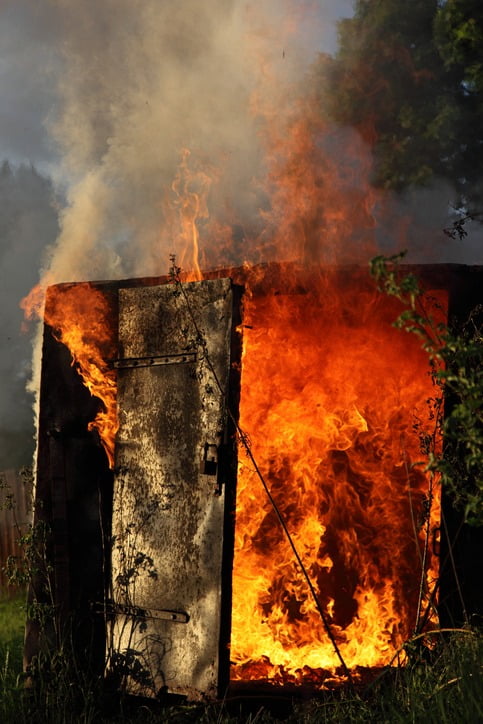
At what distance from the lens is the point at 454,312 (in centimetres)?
618

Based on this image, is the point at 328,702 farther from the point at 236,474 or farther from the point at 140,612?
the point at 236,474

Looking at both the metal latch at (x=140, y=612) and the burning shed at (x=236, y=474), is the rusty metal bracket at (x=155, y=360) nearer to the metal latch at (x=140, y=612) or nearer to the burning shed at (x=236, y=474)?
the burning shed at (x=236, y=474)

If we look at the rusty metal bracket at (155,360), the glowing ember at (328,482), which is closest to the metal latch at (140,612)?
the glowing ember at (328,482)

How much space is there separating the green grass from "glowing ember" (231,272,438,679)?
112cm

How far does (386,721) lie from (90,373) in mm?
3744

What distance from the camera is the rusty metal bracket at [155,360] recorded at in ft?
19.4

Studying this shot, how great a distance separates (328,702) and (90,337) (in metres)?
3.55

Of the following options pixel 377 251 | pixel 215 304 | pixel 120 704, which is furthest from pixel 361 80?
pixel 120 704

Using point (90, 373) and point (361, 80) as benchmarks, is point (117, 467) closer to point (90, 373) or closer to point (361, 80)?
point (90, 373)

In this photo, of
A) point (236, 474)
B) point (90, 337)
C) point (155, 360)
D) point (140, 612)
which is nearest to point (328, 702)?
point (140, 612)

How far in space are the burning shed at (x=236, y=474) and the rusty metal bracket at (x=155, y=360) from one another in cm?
1

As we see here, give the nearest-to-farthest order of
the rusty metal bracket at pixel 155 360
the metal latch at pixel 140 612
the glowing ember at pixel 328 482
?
the metal latch at pixel 140 612 < the rusty metal bracket at pixel 155 360 < the glowing ember at pixel 328 482

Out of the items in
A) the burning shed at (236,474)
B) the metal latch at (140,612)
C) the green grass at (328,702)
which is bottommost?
the green grass at (328,702)

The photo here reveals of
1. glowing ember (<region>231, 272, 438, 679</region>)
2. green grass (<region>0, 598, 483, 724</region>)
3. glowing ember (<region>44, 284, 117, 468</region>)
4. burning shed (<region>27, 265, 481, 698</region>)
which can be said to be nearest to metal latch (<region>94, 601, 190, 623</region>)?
burning shed (<region>27, 265, 481, 698</region>)
